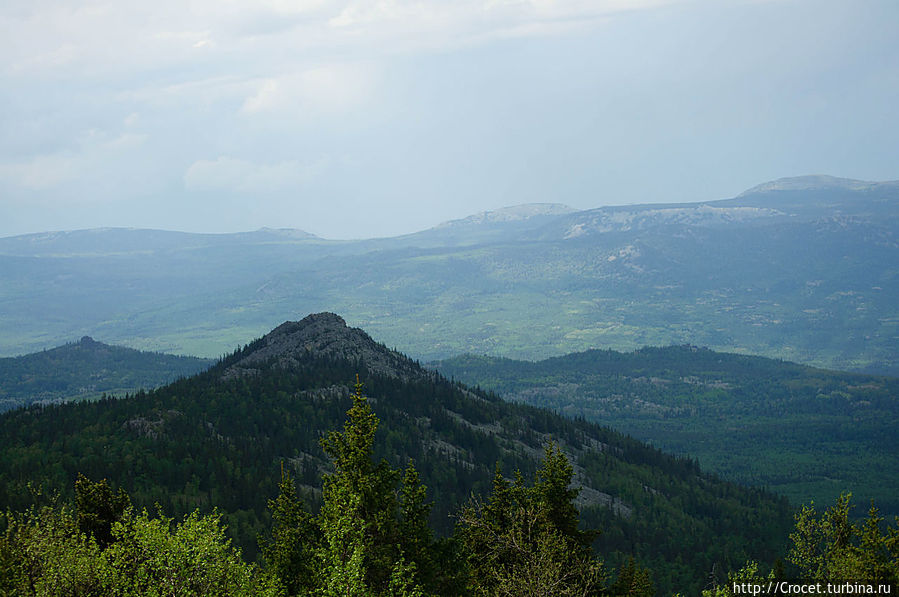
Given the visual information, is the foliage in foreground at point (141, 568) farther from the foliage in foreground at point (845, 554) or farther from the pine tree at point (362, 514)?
the foliage in foreground at point (845, 554)

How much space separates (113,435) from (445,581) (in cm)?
11825

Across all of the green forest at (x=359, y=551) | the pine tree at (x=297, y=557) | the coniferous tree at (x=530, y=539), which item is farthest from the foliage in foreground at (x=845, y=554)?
the pine tree at (x=297, y=557)

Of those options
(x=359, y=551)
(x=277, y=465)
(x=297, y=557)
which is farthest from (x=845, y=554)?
(x=277, y=465)

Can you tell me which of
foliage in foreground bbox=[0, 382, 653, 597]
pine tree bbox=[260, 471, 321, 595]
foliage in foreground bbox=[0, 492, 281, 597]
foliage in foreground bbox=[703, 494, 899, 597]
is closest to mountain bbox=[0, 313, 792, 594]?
foliage in foreground bbox=[703, 494, 899, 597]

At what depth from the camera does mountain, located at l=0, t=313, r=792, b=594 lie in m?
122

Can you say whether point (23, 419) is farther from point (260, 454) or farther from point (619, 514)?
point (619, 514)

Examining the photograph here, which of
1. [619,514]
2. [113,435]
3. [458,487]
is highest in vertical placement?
[113,435]

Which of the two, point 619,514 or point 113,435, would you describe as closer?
point 113,435

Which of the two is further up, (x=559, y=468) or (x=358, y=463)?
(x=358, y=463)

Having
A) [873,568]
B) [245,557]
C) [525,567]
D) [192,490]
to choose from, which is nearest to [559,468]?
[525,567]

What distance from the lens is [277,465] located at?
144 m

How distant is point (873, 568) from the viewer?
42562 mm

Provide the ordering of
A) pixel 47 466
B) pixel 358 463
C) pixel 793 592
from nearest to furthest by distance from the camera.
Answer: pixel 358 463
pixel 793 592
pixel 47 466

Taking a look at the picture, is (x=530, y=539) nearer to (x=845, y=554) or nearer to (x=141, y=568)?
(x=141, y=568)
